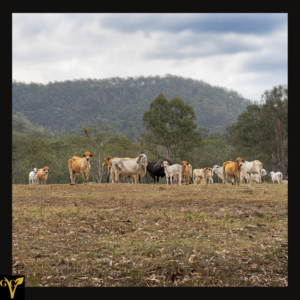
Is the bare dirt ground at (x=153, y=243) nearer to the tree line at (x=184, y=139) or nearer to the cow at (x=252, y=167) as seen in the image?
the cow at (x=252, y=167)

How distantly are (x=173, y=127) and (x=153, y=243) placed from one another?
45316mm

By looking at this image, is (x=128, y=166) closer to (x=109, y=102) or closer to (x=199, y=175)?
(x=199, y=175)

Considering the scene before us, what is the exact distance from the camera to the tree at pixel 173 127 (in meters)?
52.8

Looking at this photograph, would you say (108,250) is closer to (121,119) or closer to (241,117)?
(241,117)

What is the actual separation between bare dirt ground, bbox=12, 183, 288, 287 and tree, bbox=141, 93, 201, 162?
38.0 meters

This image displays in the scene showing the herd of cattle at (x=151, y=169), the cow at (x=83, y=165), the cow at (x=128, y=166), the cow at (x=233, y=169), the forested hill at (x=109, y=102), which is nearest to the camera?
the cow at (x=233, y=169)

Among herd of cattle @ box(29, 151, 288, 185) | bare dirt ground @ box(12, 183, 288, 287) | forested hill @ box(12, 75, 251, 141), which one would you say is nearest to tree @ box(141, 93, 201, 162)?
herd of cattle @ box(29, 151, 288, 185)

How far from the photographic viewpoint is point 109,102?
532 ft

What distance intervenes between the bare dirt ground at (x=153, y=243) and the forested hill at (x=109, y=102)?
112m

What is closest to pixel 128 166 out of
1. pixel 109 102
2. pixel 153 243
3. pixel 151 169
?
pixel 151 169

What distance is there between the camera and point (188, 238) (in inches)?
387

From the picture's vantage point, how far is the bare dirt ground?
7.66 metres

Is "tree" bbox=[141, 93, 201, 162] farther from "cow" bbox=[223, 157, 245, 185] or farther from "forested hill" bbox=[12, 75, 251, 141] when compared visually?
"forested hill" bbox=[12, 75, 251, 141]

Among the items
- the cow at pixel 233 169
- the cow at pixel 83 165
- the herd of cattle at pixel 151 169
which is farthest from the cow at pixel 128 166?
the cow at pixel 233 169
